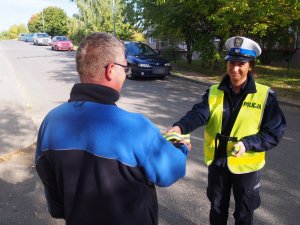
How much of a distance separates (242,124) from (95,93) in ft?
4.58

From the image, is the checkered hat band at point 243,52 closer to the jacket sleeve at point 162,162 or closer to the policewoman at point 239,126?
the policewoman at point 239,126

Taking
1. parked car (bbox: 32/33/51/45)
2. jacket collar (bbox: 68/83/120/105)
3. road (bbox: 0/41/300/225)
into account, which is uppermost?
parked car (bbox: 32/33/51/45)

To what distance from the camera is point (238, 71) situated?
8.32 feet

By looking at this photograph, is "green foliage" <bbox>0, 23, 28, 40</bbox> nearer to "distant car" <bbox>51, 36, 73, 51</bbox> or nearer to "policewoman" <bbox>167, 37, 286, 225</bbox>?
"distant car" <bbox>51, 36, 73, 51</bbox>

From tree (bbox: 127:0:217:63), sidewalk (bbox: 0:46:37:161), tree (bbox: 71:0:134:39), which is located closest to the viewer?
sidewalk (bbox: 0:46:37:161)

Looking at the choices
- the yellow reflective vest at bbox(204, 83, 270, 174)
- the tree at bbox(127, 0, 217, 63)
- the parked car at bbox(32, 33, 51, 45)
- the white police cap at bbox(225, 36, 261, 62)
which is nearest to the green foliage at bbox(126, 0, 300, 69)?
the tree at bbox(127, 0, 217, 63)

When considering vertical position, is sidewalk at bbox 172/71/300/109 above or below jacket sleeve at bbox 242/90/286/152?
below

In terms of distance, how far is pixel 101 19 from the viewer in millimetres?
38188

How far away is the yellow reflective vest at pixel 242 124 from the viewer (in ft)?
8.16

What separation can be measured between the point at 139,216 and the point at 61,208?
0.49 m

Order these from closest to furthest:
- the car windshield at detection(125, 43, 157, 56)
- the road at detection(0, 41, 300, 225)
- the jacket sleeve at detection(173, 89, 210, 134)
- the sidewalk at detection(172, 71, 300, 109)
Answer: the jacket sleeve at detection(173, 89, 210, 134)
the road at detection(0, 41, 300, 225)
the sidewalk at detection(172, 71, 300, 109)
the car windshield at detection(125, 43, 157, 56)

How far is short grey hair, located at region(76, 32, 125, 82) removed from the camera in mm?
1521

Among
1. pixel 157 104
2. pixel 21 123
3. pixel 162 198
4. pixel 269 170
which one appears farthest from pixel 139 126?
pixel 157 104

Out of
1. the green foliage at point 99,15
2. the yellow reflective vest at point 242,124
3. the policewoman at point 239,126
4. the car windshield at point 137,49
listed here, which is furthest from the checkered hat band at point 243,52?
the green foliage at point 99,15
